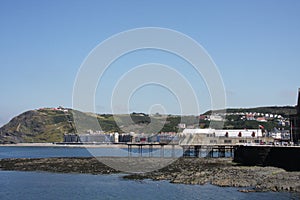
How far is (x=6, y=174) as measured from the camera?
6706 cm

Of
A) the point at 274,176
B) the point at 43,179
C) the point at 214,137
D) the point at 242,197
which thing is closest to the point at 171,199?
the point at 242,197

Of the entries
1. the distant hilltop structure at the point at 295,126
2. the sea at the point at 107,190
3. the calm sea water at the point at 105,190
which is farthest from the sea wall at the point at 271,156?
the calm sea water at the point at 105,190

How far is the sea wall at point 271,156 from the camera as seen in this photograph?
5809 cm

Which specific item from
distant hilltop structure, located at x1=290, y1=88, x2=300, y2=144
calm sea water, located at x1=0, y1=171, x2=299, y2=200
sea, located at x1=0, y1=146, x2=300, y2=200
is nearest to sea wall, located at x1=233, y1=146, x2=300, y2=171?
distant hilltop structure, located at x1=290, y1=88, x2=300, y2=144

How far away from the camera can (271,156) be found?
215 feet

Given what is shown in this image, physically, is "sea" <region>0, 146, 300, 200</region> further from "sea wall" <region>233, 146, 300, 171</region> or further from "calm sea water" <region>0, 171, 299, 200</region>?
"sea wall" <region>233, 146, 300, 171</region>

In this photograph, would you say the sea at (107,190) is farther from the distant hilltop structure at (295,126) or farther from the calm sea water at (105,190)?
the distant hilltop structure at (295,126)

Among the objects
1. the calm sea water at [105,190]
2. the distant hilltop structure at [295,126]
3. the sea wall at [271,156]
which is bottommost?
the calm sea water at [105,190]

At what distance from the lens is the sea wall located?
191ft

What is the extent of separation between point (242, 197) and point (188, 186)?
9.67 metres

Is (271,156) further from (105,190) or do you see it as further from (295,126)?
(105,190)

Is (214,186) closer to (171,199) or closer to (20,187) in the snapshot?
(171,199)

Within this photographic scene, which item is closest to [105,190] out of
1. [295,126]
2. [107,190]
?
[107,190]

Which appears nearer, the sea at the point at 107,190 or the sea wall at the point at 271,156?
the sea at the point at 107,190
